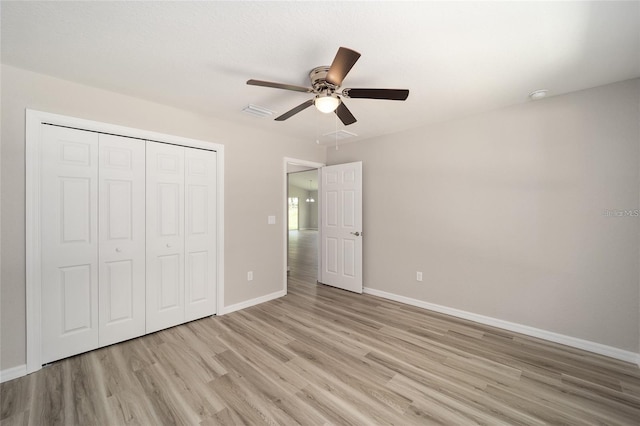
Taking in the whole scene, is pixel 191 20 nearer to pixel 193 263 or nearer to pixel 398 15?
pixel 398 15

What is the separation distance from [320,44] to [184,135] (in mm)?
2077

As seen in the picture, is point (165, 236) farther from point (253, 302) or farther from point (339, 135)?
point (339, 135)

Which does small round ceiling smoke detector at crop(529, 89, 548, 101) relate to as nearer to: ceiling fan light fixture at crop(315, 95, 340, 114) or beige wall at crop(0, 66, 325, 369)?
ceiling fan light fixture at crop(315, 95, 340, 114)

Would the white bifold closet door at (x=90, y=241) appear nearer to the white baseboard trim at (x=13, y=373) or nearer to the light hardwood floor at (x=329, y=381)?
the white baseboard trim at (x=13, y=373)

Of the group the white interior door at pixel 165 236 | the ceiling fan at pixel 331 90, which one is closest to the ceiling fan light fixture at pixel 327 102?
the ceiling fan at pixel 331 90

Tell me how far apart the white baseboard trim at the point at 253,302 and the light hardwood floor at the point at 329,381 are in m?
0.42

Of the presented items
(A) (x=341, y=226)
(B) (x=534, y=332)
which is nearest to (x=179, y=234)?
(A) (x=341, y=226)

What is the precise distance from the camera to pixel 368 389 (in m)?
2.01

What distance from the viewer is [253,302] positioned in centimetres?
376

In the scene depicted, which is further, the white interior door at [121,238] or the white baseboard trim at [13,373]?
the white interior door at [121,238]

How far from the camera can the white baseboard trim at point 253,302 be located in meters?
3.47

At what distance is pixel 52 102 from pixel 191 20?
174 cm

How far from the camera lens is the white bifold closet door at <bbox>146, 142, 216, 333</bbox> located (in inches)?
114

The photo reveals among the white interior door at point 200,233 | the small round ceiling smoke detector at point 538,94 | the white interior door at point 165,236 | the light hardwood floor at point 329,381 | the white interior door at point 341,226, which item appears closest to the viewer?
the light hardwood floor at point 329,381
